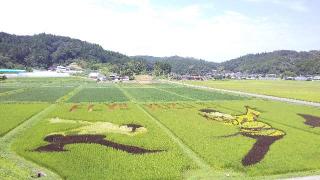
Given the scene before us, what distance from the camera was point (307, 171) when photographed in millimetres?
21516

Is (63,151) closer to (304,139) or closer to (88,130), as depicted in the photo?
(88,130)

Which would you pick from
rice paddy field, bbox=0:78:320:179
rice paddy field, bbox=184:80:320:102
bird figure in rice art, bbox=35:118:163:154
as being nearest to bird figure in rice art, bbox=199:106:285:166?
rice paddy field, bbox=0:78:320:179

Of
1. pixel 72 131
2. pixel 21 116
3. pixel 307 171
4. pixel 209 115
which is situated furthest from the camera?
pixel 209 115

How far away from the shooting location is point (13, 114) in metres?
39.8

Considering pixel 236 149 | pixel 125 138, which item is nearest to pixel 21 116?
pixel 125 138

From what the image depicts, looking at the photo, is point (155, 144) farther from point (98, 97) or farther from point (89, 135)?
point (98, 97)

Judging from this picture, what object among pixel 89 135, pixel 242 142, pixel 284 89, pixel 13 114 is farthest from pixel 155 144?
pixel 284 89

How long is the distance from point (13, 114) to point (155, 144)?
2015cm

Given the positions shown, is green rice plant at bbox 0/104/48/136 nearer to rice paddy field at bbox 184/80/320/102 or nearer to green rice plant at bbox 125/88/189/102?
green rice plant at bbox 125/88/189/102

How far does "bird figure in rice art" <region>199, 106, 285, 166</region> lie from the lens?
81.1 ft

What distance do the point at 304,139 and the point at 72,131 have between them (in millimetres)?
18707

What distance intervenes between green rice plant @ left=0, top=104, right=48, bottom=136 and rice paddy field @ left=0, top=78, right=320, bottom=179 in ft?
0.28

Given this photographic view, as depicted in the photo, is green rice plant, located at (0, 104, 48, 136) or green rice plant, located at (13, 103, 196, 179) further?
green rice plant, located at (0, 104, 48, 136)

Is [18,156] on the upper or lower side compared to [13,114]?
upper
